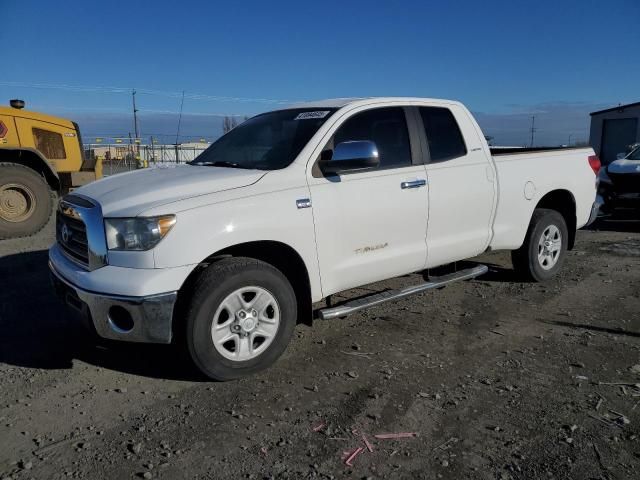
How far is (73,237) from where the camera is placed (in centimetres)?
383

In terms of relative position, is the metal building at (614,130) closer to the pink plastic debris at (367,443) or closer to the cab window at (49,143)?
the cab window at (49,143)

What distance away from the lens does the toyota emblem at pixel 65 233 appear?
12.9 feet

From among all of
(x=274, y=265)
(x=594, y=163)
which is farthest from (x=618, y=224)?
(x=274, y=265)

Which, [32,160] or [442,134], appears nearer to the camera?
[442,134]

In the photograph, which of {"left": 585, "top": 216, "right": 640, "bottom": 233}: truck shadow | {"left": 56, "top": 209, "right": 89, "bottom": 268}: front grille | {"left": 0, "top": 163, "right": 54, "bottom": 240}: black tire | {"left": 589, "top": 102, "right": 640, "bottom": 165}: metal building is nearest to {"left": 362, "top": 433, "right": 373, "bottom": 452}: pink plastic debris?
{"left": 56, "top": 209, "right": 89, "bottom": 268}: front grille

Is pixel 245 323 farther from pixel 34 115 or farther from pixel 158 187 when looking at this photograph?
pixel 34 115

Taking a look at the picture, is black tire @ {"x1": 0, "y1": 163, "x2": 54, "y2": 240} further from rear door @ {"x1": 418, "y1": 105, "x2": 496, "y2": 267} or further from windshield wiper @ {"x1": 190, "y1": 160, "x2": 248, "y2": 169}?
rear door @ {"x1": 418, "y1": 105, "x2": 496, "y2": 267}

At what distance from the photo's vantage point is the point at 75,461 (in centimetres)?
279

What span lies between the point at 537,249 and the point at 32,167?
8403 millimetres

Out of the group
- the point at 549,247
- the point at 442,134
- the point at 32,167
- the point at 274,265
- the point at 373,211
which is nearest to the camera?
the point at 274,265

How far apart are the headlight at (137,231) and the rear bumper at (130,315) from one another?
12.7 inches

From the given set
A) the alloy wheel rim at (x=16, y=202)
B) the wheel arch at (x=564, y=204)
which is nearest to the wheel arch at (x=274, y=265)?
the wheel arch at (x=564, y=204)

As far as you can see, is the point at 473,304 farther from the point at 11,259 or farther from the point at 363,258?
the point at 11,259

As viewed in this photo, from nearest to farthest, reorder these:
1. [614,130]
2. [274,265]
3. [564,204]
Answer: [274,265], [564,204], [614,130]
